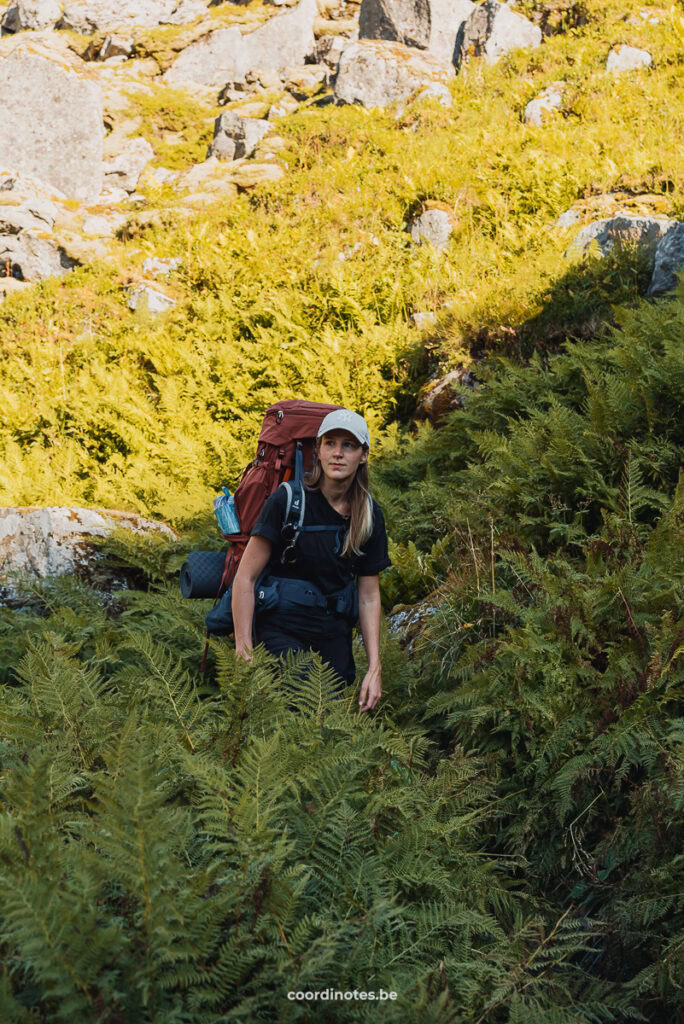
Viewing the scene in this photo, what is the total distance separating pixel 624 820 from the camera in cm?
319

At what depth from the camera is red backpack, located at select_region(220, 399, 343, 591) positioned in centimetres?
422

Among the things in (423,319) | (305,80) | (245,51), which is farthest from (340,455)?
(245,51)

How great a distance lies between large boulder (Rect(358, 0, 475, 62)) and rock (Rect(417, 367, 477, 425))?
15443 mm

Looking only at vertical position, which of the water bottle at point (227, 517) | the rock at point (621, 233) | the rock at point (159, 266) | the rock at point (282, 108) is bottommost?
the rock at point (159, 266)

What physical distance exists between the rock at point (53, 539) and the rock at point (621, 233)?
5.57 metres

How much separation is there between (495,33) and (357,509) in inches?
781

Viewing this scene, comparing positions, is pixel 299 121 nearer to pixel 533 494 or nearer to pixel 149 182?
pixel 149 182

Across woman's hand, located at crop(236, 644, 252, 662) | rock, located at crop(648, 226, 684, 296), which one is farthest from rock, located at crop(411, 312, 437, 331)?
woman's hand, located at crop(236, 644, 252, 662)

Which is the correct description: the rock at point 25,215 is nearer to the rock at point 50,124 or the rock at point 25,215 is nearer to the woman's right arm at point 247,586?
the rock at point 50,124

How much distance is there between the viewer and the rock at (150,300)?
12273 mm

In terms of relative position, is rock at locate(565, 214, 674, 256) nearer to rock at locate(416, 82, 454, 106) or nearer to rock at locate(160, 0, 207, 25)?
rock at locate(416, 82, 454, 106)

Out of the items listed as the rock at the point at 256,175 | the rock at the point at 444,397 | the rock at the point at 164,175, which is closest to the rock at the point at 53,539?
the rock at the point at 444,397

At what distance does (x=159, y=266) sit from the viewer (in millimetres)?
13406

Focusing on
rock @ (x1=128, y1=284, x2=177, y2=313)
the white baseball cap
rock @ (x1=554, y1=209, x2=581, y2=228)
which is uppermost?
the white baseball cap
